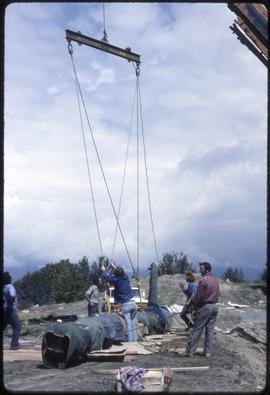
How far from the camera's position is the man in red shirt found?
11.0 meters

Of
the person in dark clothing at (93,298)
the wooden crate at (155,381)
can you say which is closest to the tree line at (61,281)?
the person in dark clothing at (93,298)

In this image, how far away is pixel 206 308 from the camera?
1102 centimetres

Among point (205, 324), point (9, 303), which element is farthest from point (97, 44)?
point (205, 324)

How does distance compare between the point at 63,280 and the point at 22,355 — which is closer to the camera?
the point at 22,355

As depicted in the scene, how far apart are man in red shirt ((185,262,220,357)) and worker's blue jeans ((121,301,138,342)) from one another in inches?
66.9

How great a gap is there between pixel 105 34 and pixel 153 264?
277 inches

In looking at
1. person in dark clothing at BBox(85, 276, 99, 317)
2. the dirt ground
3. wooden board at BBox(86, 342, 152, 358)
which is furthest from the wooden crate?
person in dark clothing at BBox(85, 276, 99, 317)

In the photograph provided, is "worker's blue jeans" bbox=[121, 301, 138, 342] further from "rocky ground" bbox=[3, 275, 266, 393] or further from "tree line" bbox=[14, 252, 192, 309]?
"tree line" bbox=[14, 252, 192, 309]

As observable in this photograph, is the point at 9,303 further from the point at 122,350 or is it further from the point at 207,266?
the point at 207,266

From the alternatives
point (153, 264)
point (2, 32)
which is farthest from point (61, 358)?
point (153, 264)

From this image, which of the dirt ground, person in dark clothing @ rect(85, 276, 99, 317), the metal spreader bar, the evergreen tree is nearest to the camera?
the dirt ground

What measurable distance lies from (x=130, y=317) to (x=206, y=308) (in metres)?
2.12

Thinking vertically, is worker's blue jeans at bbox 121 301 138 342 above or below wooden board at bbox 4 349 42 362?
above

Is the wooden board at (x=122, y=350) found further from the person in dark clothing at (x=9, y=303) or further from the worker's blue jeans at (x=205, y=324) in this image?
the person in dark clothing at (x=9, y=303)
